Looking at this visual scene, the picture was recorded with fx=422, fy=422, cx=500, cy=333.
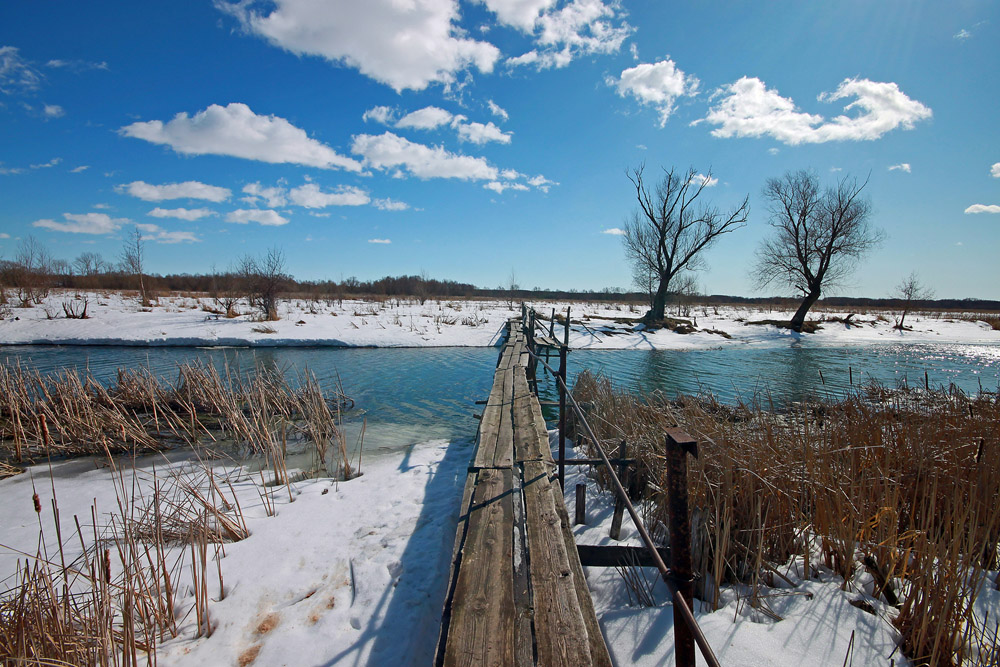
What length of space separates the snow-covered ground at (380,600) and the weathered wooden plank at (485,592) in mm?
674

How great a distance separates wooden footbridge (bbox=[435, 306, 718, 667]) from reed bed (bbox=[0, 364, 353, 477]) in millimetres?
2994

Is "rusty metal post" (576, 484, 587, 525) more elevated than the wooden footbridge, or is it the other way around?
the wooden footbridge

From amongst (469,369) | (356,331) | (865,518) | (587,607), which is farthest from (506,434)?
(356,331)

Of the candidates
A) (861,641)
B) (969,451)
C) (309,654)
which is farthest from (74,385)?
(969,451)

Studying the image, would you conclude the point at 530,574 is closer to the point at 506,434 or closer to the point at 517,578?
the point at 517,578

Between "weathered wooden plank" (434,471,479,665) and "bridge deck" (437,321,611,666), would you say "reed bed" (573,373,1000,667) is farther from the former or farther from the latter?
"weathered wooden plank" (434,471,479,665)

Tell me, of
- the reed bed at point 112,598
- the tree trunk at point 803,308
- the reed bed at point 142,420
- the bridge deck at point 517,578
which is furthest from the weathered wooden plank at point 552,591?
the tree trunk at point 803,308

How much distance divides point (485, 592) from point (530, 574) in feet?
0.88

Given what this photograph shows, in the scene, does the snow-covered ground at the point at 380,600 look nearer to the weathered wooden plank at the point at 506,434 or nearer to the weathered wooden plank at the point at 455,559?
the weathered wooden plank at the point at 455,559

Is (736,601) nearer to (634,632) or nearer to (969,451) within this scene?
(634,632)

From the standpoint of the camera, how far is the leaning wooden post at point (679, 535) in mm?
1499

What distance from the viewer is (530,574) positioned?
7.47 feet

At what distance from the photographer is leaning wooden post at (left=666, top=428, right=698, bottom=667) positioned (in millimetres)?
1499

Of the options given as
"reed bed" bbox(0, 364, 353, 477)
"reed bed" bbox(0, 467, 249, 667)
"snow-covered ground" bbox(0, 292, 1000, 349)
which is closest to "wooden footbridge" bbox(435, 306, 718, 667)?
"reed bed" bbox(0, 467, 249, 667)
